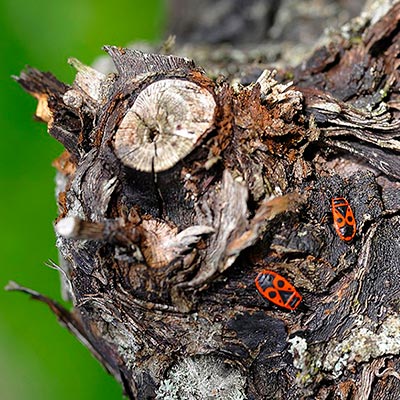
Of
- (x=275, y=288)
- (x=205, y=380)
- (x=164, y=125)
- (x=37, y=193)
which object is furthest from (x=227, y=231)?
(x=37, y=193)

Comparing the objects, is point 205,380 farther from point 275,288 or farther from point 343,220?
point 343,220

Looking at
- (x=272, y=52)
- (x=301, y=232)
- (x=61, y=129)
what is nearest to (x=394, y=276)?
(x=301, y=232)

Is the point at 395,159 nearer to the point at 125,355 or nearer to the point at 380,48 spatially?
the point at 380,48

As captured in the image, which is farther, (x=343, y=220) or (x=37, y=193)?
(x=37, y=193)

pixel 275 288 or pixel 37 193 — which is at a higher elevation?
pixel 37 193

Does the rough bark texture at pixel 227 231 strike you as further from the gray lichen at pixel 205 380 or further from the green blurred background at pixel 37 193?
the green blurred background at pixel 37 193

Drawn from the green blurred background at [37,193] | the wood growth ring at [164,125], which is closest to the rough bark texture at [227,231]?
the wood growth ring at [164,125]

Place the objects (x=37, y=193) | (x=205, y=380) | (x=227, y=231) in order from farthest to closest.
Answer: (x=37, y=193) → (x=205, y=380) → (x=227, y=231)
